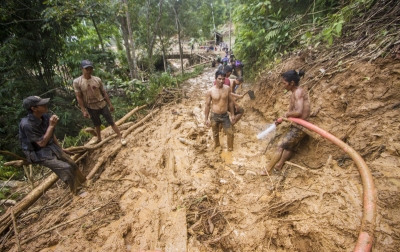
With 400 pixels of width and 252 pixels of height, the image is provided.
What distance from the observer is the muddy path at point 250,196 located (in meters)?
2.19

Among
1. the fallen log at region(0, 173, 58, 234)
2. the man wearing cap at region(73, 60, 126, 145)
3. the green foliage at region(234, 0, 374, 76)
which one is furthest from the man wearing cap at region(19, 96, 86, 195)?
the green foliage at region(234, 0, 374, 76)

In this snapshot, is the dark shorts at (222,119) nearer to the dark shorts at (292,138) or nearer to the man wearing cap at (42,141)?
the dark shorts at (292,138)

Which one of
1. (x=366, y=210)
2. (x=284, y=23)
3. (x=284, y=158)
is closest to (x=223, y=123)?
(x=284, y=158)

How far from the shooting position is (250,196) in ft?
9.72

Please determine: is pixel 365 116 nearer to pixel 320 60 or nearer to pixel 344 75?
pixel 344 75

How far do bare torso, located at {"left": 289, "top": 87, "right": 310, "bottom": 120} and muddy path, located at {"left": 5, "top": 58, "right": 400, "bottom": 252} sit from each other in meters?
0.66

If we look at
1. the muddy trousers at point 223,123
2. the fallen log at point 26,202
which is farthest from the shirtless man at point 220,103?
the fallen log at point 26,202

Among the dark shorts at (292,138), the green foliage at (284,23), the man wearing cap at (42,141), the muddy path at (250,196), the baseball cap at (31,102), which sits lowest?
the muddy path at (250,196)

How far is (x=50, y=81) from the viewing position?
7746mm

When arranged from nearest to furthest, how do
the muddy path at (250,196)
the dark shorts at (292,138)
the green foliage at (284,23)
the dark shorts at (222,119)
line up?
1. the muddy path at (250,196)
2. the dark shorts at (292,138)
3. the dark shorts at (222,119)
4. the green foliage at (284,23)

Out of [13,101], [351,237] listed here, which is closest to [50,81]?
[13,101]

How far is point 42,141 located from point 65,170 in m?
0.57

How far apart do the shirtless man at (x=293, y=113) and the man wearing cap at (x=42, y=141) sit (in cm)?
346

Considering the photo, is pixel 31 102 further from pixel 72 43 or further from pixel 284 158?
pixel 72 43
